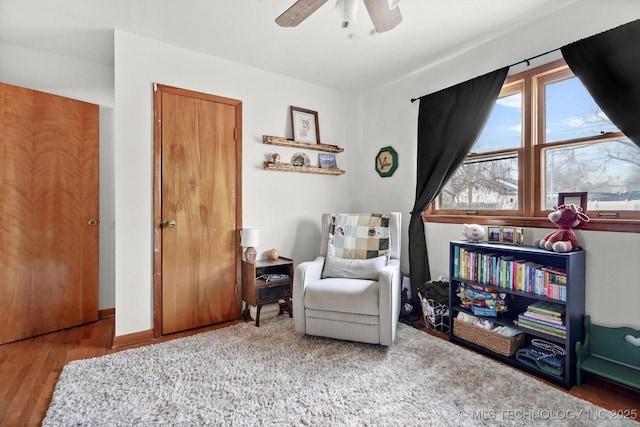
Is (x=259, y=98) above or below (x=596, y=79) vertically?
above

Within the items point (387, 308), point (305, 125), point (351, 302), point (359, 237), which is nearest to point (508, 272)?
point (387, 308)

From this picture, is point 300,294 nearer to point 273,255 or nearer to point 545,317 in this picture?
point 273,255

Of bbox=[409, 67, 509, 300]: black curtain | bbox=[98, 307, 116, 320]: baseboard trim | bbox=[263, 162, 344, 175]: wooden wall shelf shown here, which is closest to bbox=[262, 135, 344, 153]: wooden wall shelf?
bbox=[263, 162, 344, 175]: wooden wall shelf

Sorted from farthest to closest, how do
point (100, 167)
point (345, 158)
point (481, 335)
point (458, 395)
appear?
1. point (345, 158)
2. point (100, 167)
3. point (481, 335)
4. point (458, 395)

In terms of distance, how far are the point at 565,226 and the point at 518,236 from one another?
32 cm

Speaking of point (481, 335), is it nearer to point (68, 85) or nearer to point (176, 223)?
point (176, 223)

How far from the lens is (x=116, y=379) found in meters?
1.93

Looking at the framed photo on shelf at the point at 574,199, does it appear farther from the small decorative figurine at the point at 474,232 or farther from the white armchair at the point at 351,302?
the white armchair at the point at 351,302

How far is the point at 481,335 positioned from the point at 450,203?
124cm

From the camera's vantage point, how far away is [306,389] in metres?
1.83

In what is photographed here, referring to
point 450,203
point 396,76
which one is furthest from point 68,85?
point 450,203

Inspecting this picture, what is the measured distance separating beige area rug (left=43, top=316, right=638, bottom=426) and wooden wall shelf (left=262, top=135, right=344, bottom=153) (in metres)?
1.92

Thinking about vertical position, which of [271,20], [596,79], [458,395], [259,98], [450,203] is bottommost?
[458,395]

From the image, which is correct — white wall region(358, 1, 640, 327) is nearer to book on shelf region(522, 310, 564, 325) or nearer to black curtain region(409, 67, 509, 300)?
black curtain region(409, 67, 509, 300)
